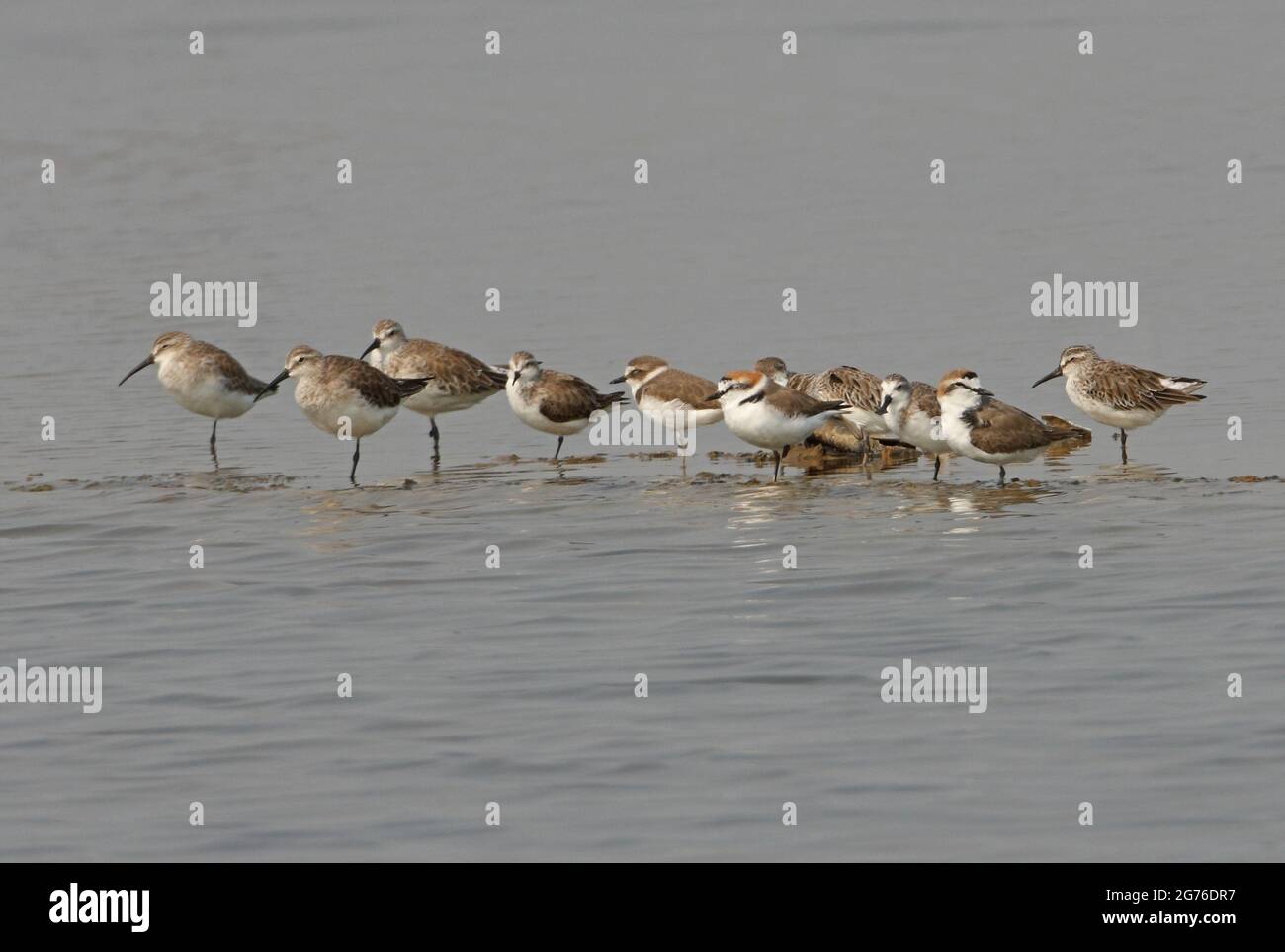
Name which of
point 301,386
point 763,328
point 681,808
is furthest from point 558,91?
point 681,808

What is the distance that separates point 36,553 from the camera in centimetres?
1647

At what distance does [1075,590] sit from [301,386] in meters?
9.03

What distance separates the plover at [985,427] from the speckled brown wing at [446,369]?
5.54 metres

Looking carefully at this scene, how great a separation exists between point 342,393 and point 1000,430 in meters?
6.55

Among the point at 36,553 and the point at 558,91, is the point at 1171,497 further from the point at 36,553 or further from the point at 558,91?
the point at 558,91

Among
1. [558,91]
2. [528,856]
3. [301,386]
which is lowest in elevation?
[528,856]

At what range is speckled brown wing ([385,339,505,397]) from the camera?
21188mm

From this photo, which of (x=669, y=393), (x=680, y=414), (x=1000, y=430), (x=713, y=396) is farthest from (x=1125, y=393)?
(x=669, y=393)

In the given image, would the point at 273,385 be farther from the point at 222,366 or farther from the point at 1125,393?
the point at 1125,393

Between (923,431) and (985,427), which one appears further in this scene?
(923,431)

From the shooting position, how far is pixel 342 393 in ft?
64.0

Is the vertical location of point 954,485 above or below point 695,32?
below

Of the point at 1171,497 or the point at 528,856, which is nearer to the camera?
the point at 528,856

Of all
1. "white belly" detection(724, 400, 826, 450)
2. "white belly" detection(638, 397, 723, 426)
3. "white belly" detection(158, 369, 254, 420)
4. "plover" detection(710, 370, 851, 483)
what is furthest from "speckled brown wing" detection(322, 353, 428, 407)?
"white belly" detection(724, 400, 826, 450)
